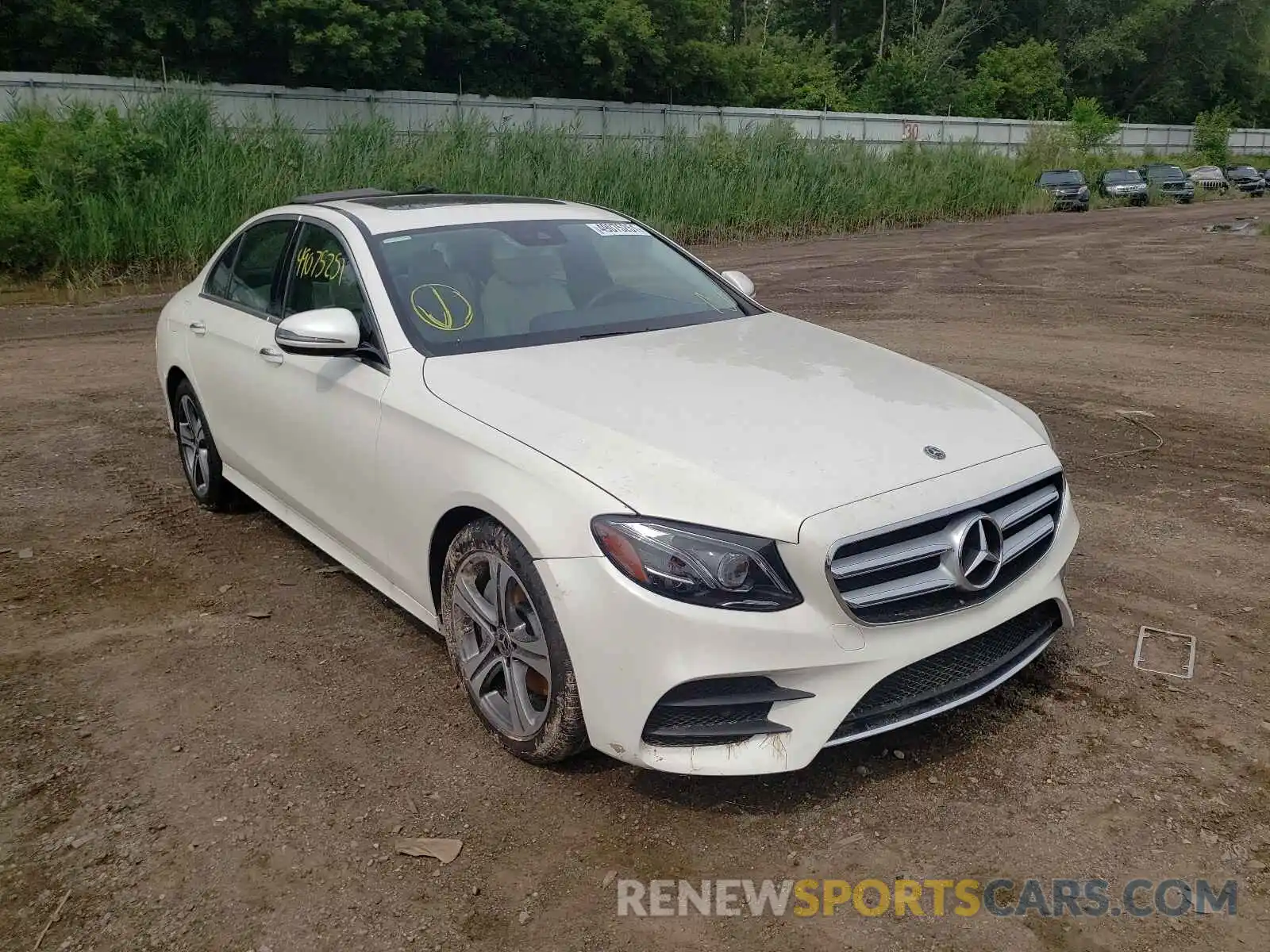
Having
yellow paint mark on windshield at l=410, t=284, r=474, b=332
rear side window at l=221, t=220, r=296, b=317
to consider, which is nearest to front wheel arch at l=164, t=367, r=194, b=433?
rear side window at l=221, t=220, r=296, b=317

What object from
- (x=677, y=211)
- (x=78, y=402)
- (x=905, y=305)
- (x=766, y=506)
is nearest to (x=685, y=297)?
(x=766, y=506)

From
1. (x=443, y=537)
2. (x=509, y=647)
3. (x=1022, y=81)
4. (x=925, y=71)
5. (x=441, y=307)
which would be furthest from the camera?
(x=1022, y=81)

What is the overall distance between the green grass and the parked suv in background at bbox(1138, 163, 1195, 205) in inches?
762

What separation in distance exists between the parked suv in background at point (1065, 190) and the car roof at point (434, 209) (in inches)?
1311

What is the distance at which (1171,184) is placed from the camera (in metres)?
40.8

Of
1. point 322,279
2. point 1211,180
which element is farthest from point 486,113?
point 1211,180

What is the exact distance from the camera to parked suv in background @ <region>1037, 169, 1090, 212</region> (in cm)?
3481

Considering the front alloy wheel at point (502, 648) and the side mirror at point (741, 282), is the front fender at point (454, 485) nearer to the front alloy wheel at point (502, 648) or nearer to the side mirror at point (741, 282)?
the front alloy wheel at point (502, 648)

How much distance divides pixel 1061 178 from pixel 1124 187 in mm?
5285

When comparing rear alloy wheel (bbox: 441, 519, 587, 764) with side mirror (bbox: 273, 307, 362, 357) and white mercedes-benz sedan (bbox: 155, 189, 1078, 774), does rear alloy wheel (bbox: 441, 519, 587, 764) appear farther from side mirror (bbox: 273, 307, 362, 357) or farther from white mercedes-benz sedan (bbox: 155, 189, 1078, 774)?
side mirror (bbox: 273, 307, 362, 357)

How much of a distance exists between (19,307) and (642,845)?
13490 millimetres

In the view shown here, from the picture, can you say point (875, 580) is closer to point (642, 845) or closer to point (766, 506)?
point (766, 506)

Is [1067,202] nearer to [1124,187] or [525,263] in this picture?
[1124,187]

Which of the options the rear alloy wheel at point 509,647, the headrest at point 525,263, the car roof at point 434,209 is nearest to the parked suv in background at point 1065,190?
the car roof at point 434,209
